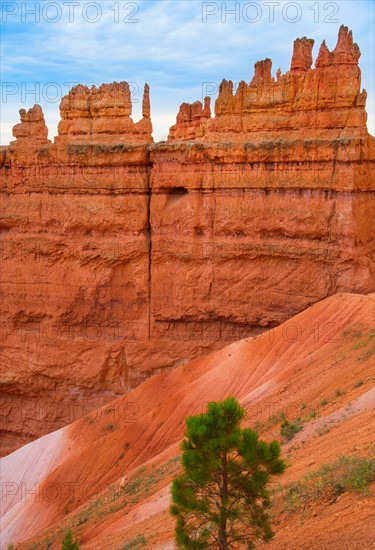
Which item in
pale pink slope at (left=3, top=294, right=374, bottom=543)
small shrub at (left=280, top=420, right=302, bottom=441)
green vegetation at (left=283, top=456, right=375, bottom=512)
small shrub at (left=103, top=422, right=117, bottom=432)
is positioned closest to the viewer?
green vegetation at (left=283, top=456, right=375, bottom=512)

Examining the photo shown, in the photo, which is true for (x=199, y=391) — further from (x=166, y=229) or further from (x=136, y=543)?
(x=136, y=543)

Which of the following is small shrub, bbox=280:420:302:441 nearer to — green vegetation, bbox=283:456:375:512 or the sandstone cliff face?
green vegetation, bbox=283:456:375:512

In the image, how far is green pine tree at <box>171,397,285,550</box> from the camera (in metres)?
8.59

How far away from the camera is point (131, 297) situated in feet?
82.0

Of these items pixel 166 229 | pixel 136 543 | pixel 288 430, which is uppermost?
pixel 166 229

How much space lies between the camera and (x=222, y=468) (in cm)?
882

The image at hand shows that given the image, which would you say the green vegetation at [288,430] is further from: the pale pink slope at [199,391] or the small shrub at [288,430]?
the pale pink slope at [199,391]

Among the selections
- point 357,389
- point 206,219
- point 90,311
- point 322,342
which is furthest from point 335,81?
point 90,311

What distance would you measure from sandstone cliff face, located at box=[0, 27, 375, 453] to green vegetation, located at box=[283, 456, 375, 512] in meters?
11.2

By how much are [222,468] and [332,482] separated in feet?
8.73

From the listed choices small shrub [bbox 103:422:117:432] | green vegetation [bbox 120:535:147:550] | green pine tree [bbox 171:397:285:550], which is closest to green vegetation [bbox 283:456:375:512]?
green pine tree [bbox 171:397:285:550]

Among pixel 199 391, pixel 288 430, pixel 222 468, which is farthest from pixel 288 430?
pixel 199 391

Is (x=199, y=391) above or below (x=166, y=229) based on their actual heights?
below

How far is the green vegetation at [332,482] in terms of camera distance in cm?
1042
